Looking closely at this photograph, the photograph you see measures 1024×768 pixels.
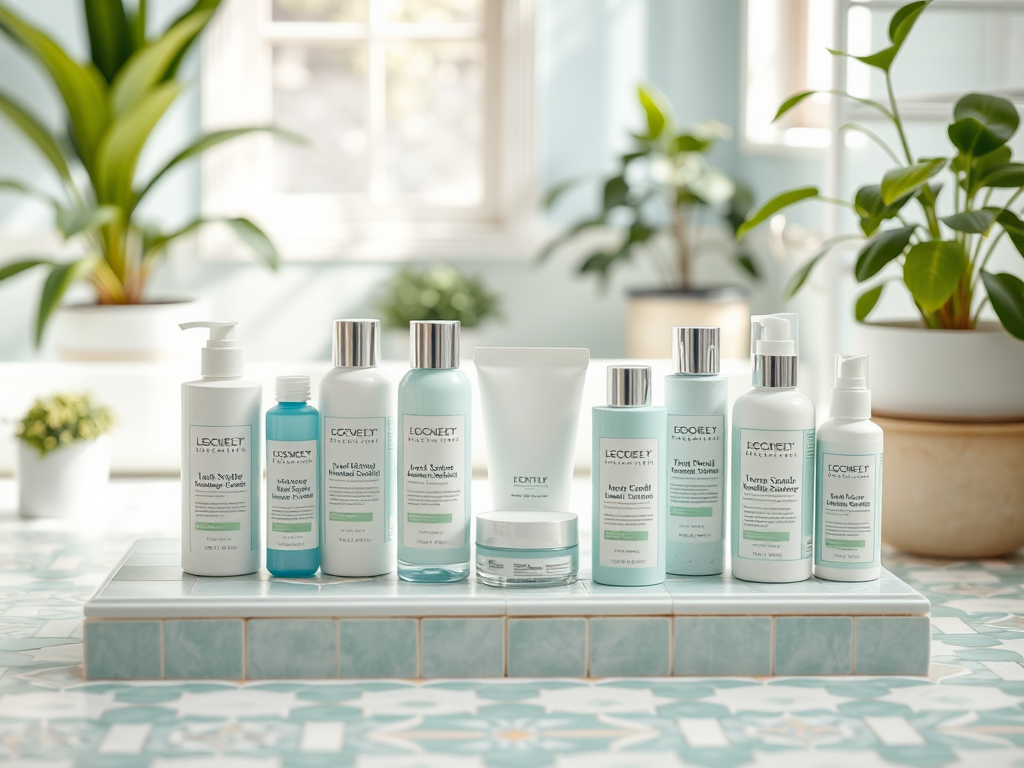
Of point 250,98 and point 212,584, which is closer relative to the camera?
point 212,584

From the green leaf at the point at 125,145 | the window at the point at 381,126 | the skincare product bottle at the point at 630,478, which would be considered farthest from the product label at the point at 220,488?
the window at the point at 381,126

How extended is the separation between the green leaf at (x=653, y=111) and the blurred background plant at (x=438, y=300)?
0.49 m

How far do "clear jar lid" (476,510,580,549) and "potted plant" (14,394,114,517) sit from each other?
2.41 feet

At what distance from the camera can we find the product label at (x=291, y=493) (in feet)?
3.01

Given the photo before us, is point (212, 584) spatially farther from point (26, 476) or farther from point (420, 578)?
point (26, 476)

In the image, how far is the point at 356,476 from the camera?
0.90 meters

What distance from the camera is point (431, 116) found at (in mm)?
2834

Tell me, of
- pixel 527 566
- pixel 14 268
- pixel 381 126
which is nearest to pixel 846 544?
pixel 527 566

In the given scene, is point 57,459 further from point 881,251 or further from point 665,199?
point 665,199

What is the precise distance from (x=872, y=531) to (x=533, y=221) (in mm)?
1865

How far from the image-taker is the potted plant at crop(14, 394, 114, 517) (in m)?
1.43

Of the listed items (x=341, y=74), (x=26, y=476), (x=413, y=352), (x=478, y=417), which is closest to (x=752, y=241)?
(x=341, y=74)

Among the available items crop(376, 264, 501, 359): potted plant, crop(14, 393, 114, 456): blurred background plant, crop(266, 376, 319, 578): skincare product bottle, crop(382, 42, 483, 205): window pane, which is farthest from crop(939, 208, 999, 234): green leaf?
crop(382, 42, 483, 205): window pane

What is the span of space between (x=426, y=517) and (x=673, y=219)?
185 centimetres
